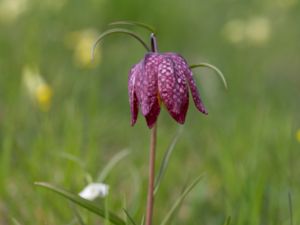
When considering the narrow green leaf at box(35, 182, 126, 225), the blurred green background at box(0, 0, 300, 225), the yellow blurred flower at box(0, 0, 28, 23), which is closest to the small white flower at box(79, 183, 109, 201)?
the blurred green background at box(0, 0, 300, 225)

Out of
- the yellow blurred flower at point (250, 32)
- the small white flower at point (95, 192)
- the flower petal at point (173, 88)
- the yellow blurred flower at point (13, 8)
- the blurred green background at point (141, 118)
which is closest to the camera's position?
the flower petal at point (173, 88)

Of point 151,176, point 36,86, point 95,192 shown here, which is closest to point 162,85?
point 151,176

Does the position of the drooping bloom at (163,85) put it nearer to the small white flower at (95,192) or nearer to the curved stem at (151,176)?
the curved stem at (151,176)

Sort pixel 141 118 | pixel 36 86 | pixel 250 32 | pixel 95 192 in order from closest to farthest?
pixel 95 192, pixel 36 86, pixel 141 118, pixel 250 32

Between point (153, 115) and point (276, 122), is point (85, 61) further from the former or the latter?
point (153, 115)

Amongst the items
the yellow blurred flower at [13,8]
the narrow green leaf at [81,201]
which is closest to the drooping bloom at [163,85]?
the narrow green leaf at [81,201]

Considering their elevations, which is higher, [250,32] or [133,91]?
[133,91]

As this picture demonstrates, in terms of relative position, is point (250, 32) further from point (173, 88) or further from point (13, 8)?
point (173, 88)
